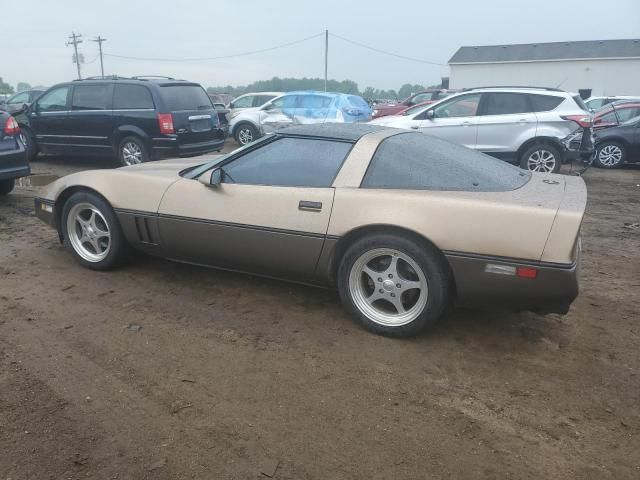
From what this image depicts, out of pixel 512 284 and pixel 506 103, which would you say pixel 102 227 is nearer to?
pixel 512 284

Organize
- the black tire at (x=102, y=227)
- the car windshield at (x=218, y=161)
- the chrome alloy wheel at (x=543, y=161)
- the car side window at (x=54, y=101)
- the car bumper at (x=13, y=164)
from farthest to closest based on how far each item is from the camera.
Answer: the car side window at (x=54, y=101)
the chrome alloy wheel at (x=543, y=161)
the car bumper at (x=13, y=164)
the black tire at (x=102, y=227)
the car windshield at (x=218, y=161)

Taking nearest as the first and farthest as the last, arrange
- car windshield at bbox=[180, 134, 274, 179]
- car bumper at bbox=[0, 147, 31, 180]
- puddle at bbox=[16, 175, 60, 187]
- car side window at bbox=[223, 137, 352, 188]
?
car side window at bbox=[223, 137, 352, 188] → car windshield at bbox=[180, 134, 274, 179] → car bumper at bbox=[0, 147, 31, 180] → puddle at bbox=[16, 175, 60, 187]

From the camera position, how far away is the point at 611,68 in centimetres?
4131

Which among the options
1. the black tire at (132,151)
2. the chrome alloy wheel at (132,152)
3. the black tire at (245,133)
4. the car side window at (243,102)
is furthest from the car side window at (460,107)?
the car side window at (243,102)

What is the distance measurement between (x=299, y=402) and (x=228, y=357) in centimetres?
62

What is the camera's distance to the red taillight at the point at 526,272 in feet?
9.25

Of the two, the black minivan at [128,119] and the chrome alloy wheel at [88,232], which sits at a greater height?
the black minivan at [128,119]

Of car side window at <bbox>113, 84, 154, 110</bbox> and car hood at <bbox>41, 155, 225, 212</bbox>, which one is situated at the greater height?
car side window at <bbox>113, 84, 154, 110</bbox>

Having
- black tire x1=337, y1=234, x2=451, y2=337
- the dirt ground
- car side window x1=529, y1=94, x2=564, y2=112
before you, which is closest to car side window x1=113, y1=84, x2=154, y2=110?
the dirt ground

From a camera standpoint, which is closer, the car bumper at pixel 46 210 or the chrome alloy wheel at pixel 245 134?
the car bumper at pixel 46 210

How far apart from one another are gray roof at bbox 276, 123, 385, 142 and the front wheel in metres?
9.37

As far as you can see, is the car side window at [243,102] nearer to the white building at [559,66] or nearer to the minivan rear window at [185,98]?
the minivan rear window at [185,98]

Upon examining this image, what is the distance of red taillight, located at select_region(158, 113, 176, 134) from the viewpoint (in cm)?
835

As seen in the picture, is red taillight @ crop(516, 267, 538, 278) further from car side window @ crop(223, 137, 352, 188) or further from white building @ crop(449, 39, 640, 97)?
white building @ crop(449, 39, 640, 97)
